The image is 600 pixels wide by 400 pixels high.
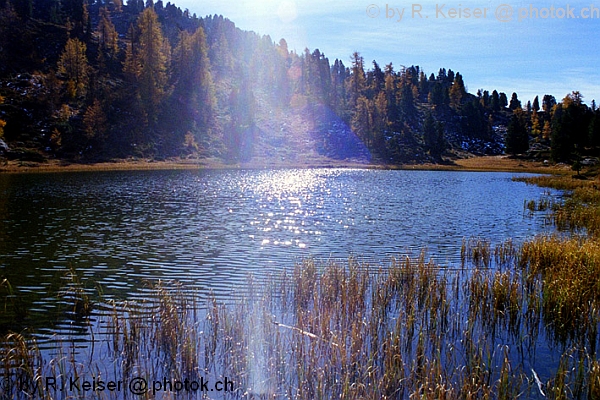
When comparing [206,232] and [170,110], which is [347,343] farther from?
[170,110]

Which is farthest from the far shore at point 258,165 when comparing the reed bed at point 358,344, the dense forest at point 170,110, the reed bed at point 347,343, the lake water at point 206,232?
the reed bed at point 358,344

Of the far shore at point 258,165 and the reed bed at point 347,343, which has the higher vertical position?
the far shore at point 258,165

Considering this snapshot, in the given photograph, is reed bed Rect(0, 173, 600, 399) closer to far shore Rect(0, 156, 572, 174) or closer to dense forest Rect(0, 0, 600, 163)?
far shore Rect(0, 156, 572, 174)

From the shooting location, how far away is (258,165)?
136750mm

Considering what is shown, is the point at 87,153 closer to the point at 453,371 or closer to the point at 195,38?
the point at 195,38

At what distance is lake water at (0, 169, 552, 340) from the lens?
2159 cm

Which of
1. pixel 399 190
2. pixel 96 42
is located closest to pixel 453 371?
pixel 399 190

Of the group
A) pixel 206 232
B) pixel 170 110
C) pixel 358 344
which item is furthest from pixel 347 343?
pixel 170 110

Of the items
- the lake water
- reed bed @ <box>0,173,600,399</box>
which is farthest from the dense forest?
reed bed @ <box>0,173,600,399</box>

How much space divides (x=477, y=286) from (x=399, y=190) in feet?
177

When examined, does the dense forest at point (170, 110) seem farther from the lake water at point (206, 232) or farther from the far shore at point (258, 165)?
the lake water at point (206, 232)

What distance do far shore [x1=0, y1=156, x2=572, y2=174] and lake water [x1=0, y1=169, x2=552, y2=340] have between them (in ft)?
133

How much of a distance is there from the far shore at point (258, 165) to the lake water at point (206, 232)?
4058cm

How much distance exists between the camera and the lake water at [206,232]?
21.6 m
